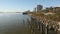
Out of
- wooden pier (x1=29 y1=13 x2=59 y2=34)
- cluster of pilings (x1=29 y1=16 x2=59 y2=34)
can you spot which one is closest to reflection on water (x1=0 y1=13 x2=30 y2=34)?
wooden pier (x1=29 y1=13 x2=59 y2=34)

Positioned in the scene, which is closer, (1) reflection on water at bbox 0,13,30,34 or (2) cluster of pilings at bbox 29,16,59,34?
(2) cluster of pilings at bbox 29,16,59,34

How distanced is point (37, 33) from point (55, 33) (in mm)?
3587

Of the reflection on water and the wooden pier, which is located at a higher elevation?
the wooden pier

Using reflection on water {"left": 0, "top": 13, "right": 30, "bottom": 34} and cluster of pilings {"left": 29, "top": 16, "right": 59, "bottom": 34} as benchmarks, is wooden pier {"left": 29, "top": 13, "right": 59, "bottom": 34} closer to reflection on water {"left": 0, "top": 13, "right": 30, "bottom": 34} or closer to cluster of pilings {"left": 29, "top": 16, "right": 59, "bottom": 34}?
cluster of pilings {"left": 29, "top": 16, "right": 59, "bottom": 34}

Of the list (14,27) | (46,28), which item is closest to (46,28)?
(46,28)

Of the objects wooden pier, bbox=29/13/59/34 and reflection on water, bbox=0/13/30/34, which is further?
reflection on water, bbox=0/13/30/34

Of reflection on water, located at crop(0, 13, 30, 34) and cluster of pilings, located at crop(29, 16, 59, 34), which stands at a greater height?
cluster of pilings, located at crop(29, 16, 59, 34)

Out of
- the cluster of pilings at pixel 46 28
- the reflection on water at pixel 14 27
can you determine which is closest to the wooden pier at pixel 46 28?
the cluster of pilings at pixel 46 28

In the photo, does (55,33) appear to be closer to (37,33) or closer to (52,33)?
(52,33)

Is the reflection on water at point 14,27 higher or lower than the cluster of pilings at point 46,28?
lower

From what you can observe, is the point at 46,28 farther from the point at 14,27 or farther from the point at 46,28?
the point at 14,27

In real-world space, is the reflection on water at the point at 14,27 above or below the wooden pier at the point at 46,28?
below

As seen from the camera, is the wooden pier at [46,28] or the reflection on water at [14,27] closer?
the wooden pier at [46,28]

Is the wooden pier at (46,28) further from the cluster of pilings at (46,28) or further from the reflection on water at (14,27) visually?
the reflection on water at (14,27)
